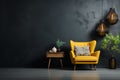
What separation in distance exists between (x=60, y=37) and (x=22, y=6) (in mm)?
1671

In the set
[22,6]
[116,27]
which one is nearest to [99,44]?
[116,27]

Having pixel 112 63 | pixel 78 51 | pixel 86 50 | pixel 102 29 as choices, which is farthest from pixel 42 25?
pixel 112 63

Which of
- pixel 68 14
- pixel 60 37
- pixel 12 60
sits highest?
pixel 68 14

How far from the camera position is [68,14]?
11.2 m

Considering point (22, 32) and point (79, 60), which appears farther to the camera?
point (22, 32)

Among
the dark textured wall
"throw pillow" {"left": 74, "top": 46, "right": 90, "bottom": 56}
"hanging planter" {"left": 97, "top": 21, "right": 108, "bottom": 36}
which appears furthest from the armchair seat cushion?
"hanging planter" {"left": 97, "top": 21, "right": 108, "bottom": 36}

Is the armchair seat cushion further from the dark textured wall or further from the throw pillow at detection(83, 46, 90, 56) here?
the dark textured wall

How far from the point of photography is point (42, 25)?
11.2 m

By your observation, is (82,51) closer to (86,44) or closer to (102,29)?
(86,44)

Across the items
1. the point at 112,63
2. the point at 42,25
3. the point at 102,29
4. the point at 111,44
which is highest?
the point at 42,25

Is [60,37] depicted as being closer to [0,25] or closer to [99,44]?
[99,44]

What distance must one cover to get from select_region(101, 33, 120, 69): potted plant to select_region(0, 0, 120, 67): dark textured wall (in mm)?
278

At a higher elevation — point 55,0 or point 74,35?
point 55,0

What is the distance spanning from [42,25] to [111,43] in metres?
2.41
